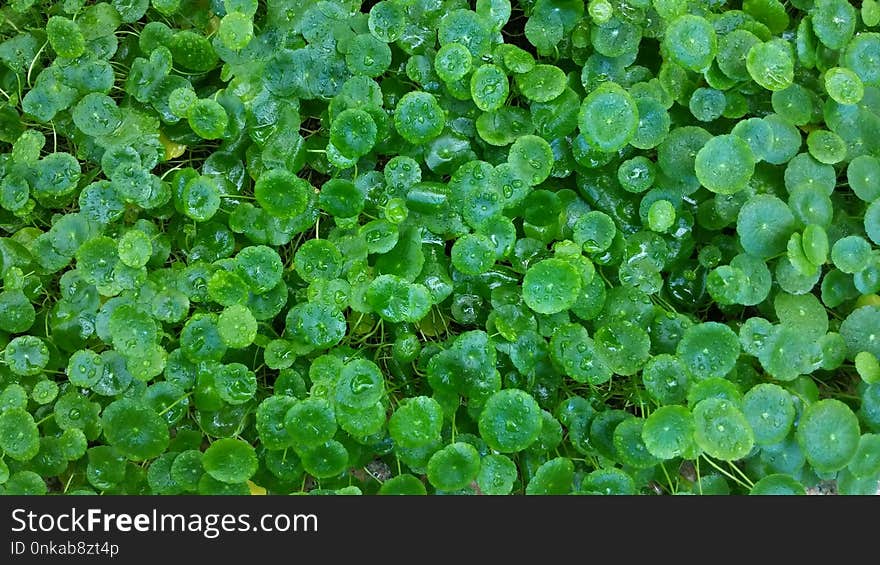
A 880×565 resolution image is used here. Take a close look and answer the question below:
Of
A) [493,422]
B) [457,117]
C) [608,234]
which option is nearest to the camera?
[493,422]

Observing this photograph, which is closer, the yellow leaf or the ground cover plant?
the ground cover plant

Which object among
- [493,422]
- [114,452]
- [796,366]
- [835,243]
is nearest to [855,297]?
[835,243]

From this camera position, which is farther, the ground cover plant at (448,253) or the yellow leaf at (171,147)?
the yellow leaf at (171,147)

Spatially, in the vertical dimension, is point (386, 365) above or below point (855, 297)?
below

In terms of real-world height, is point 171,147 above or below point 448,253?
above

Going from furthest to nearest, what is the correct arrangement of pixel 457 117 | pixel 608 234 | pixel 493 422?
pixel 457 117, pixel 608 234, pixel 493 422
